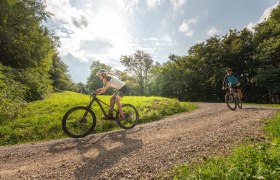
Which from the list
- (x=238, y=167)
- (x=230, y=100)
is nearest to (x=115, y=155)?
(x=238, y=167)

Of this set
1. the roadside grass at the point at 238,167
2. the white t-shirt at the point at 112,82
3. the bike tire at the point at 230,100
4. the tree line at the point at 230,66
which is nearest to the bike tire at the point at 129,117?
the white t-shirt at the point at 112,82

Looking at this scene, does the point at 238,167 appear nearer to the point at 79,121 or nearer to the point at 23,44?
the point at 79,121

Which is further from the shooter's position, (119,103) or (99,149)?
(119,103)

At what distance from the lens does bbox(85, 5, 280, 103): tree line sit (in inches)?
1604

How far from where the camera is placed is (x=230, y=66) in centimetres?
5153

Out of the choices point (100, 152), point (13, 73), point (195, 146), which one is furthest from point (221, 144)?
point (13, 73)

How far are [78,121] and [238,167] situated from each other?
715cm

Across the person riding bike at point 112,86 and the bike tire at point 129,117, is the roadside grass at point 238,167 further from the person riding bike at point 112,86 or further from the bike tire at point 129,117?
the bike tire at point 129,117

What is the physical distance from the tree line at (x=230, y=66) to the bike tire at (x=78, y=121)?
37.1 meters

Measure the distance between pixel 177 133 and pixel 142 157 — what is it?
347 centimetres

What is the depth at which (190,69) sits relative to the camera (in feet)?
196

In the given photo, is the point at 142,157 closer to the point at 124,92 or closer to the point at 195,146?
the point at 195,146

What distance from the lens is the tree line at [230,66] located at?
4075cm

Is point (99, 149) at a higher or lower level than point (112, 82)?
lower
